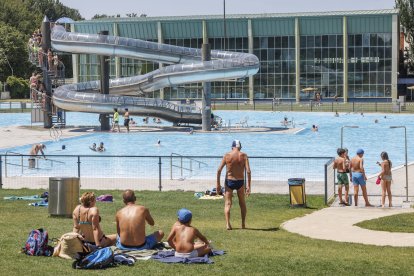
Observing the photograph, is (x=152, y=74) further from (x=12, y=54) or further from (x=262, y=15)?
(x=12, y=54)

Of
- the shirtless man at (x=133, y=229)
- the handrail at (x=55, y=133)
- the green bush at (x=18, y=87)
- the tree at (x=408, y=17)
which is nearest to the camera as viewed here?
the shirtless man at (x=133, y=229)

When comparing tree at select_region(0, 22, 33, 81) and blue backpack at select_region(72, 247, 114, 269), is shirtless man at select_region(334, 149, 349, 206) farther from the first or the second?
tree at select_region(0, 22, 33, 81)

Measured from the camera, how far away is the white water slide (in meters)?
52.8

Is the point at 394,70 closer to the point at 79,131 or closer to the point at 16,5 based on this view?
the point at 79,131

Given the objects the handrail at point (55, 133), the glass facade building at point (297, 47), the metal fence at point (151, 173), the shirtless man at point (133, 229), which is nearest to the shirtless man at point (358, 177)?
the metal fence at point (151, 173)

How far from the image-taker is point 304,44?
3716 inches

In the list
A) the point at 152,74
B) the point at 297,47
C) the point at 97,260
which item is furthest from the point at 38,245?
the point at 297,47

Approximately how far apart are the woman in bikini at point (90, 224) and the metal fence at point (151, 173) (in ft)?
38.0

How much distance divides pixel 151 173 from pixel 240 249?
14.0 metres

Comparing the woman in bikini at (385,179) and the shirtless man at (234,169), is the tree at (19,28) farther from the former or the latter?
the shirtless man at (234,169)

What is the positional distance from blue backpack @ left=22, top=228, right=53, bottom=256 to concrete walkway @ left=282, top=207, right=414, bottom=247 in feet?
18.2

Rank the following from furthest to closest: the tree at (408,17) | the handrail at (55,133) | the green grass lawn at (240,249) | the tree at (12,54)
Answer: the tree at (12,54) → the tree at (408,17) → the handrail at (55,133) → the green grass lawn at (240,249)

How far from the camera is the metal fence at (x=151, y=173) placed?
2647 cm

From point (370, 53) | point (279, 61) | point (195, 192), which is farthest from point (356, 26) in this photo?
point (195, 192)
